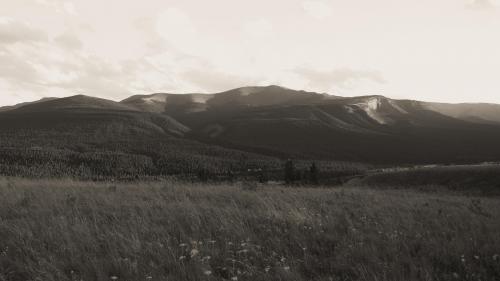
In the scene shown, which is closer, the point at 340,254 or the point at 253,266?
the point at 253,266

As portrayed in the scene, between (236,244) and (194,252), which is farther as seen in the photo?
(236,244)

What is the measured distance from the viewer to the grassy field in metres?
4.78

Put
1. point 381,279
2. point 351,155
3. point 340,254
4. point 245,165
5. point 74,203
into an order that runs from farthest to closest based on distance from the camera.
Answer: point 351,155
point 245,165
point 74,203
point 340,254
point 381,279

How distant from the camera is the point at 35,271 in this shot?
495cm

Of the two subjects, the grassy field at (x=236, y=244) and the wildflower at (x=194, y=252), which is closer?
the grassy field at (x=236, y=244)

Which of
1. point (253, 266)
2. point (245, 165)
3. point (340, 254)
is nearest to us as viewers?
point (253, 266)

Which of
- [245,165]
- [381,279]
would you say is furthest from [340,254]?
[245,165]

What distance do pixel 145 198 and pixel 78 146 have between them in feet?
526

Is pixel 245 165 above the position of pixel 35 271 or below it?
below

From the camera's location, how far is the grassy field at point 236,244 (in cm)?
478

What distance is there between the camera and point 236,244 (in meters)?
5.77

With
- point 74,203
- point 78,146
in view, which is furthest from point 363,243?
point 78,146

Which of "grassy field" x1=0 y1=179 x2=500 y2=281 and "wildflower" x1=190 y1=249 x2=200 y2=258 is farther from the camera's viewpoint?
"wildflower" x1=190 y1=249 x2=200 y2=258

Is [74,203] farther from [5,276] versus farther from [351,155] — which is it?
[351,155]
